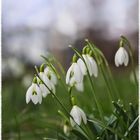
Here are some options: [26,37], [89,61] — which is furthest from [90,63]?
[26,37]

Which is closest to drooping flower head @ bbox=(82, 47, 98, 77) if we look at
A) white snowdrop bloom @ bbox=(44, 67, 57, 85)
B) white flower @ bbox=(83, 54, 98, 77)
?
white flower @ bbox=(83, 54, 98, 77)

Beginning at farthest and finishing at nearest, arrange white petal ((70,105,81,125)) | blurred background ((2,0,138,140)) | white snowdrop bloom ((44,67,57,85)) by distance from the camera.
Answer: blurred background ((2,0,138,140)), white snowdrop bloom ((44,67,57,85)), white petal ((70,105,81,125))

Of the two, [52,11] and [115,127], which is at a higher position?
[52,11]

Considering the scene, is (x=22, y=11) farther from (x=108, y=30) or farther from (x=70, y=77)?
(x=108, y=30)

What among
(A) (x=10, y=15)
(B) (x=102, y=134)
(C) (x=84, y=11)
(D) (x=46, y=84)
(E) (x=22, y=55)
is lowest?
(B) (x=102, y=134)

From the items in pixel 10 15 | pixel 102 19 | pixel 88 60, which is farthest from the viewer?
pixel 102 19

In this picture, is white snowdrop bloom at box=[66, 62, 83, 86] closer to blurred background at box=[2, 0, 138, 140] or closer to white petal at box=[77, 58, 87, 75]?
white petal at box=[77, 58, 87, 75]

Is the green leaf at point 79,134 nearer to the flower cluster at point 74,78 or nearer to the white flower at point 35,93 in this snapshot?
the flower cluster at point 74,78

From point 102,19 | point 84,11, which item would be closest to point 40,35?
point 84,11
